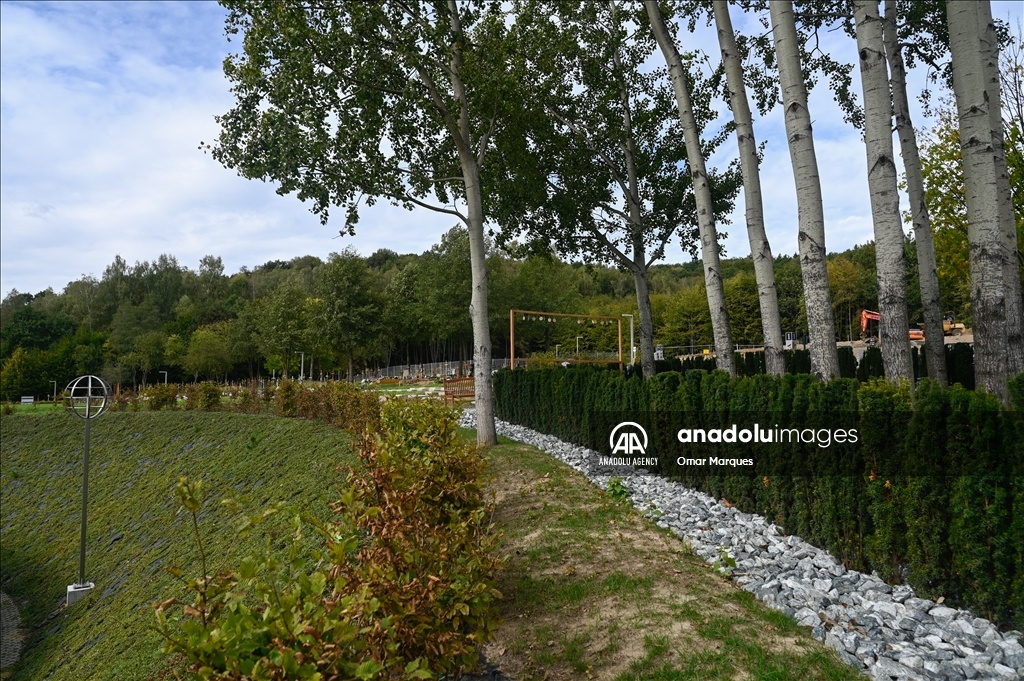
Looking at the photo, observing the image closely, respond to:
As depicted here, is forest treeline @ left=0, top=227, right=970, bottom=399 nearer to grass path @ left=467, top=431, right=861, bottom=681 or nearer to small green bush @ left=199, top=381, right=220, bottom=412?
small green bush @ left=199, top=381, right=220, bottom=412

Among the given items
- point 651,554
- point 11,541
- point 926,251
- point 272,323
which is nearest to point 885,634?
point 651,554

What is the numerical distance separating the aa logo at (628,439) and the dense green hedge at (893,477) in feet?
2.84

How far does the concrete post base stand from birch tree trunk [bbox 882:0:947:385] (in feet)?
37.9

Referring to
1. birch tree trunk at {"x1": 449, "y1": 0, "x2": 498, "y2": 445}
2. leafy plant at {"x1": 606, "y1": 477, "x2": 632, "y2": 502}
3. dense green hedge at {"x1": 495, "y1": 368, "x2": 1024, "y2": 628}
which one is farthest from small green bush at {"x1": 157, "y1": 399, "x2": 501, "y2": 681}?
birch tree trunk at {"x1": 449, "y1": 0, "x2": 498, "y2": 445}

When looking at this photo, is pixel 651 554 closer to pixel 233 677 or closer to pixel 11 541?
pixel 233 677

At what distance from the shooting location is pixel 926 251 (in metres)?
7.24

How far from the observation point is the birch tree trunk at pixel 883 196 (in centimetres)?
518

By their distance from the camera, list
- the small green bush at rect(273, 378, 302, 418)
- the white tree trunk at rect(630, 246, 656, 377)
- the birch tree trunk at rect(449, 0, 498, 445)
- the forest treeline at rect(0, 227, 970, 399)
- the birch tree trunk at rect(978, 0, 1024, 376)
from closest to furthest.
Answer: the birch tree trunk at rect(978, 0, 1024, 376)
the birch tree trunk at rect(449, 0, 498, 445)
the white tree trunk at rect(630, 246, 656, 377)
the small green bush at rect(273, 378, 302, 418)
the forest treeline at rect(0, 227, 970, 399)

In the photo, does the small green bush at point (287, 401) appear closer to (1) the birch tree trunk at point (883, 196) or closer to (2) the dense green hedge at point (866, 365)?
(2) the dense green hedge at point (866, 365)

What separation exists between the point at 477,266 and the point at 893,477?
680 cm

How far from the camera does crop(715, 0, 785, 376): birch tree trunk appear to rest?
22.7 ft

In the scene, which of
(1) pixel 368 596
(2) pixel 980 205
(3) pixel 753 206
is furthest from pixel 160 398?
(2) pixel 980 205

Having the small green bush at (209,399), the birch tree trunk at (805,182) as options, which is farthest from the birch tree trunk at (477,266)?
the small green bush at (209,399)

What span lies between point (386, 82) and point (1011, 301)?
28.7 ft
